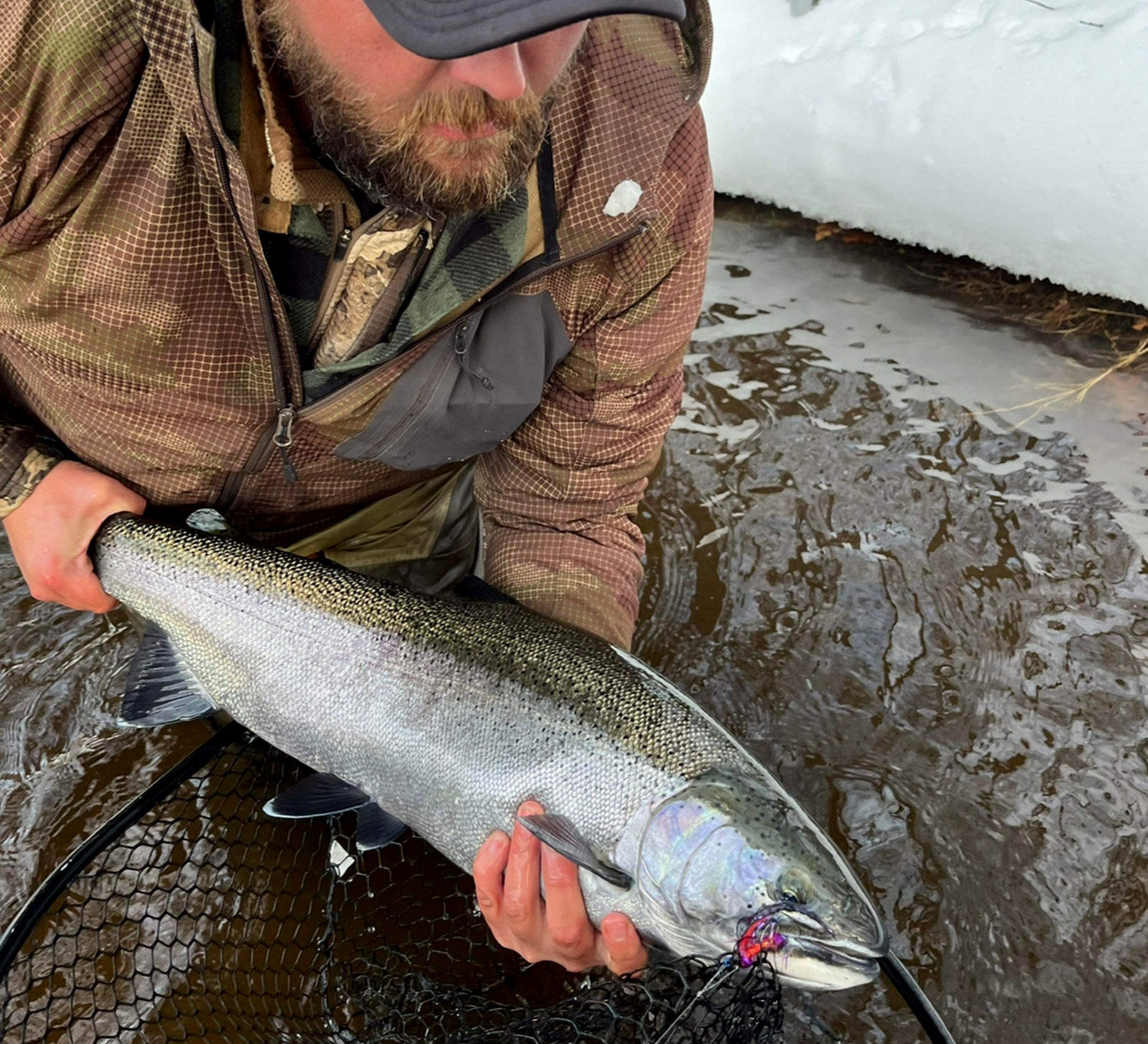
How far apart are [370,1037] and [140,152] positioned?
1731 millimetres

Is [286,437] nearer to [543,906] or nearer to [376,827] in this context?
[376,827]

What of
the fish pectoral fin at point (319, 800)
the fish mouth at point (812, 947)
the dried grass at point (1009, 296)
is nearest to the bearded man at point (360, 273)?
the fish mouth at point (812, 947)

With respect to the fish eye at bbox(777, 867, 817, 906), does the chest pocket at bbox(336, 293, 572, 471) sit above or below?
above

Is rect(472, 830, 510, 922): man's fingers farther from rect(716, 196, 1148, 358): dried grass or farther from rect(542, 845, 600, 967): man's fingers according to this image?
rect(716, 196, 1148, 358): dried grass

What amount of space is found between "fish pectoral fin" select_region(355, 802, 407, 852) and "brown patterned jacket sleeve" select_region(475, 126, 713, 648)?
1.87ft

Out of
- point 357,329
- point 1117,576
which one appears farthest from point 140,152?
point 1117,576

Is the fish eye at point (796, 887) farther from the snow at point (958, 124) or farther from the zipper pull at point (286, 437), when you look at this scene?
the snow at point (958, 124)

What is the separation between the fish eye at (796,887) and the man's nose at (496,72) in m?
1.36

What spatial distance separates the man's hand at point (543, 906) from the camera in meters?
1.78

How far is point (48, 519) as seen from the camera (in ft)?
6.99

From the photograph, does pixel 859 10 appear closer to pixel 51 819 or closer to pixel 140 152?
pixel 140 152

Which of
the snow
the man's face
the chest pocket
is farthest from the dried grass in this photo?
the man's face

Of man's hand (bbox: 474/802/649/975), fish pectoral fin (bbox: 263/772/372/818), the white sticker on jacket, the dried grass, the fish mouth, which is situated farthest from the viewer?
the dried grass

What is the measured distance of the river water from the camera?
2.24 metres
